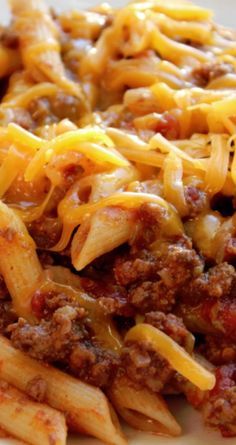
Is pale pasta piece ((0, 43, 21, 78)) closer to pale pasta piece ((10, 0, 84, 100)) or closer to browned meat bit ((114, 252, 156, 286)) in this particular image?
pale pasta piece ((10, 0, 84, 100))

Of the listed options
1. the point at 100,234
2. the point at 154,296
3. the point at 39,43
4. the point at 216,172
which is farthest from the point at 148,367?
the point at 39,43

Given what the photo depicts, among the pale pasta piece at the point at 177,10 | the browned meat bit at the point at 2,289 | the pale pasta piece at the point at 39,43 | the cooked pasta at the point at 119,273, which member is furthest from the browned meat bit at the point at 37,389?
the pale pasta piece at the point at 177,10

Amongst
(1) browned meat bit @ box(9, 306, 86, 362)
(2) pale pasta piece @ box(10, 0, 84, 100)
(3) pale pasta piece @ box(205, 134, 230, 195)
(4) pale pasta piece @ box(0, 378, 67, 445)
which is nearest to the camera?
(4) pale pasta piece @ box(0, 378, 67, 445)

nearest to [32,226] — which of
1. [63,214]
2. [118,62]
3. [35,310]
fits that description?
[63,214]

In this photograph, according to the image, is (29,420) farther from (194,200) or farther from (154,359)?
(194,200)

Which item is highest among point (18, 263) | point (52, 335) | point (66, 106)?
point (66, 106)

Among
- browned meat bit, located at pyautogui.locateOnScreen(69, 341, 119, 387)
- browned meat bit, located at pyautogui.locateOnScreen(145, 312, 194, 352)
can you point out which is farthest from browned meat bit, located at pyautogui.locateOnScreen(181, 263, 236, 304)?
browned meat bit, located at pyautogui.locateOnScreen(69, 341, 119, 387)

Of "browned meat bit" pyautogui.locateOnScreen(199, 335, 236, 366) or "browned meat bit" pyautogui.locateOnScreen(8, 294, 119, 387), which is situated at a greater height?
"browned meat bit" pyautogui.locateOnScreen(8, 294, 119, 387)

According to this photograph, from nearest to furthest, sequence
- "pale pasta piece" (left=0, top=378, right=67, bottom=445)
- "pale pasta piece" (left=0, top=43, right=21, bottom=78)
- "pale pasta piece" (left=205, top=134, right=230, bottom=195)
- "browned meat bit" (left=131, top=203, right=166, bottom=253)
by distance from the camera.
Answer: "pale pasta piece" (left=0, top=378, right=67, bottom=445) → "browned meat bit" (left=131, top=203, right=166, bottom=253) → "pale pasta piece" (left=205, top=134, right=230, bottom=195) → "pale pasta piece" (left=0, top=43, right=21, bottom=78)

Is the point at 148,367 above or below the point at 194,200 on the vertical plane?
below

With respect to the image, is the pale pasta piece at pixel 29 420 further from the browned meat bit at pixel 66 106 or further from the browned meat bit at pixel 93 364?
the browned meat bit at pixel 66 106
